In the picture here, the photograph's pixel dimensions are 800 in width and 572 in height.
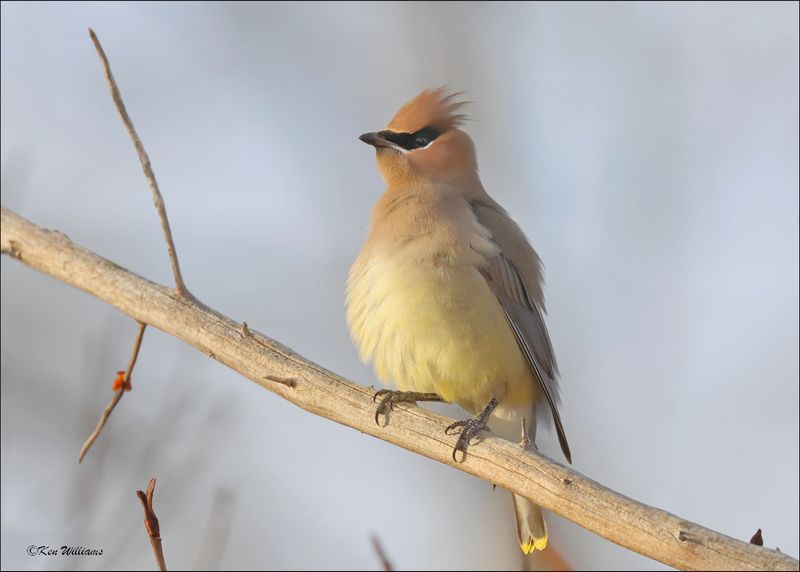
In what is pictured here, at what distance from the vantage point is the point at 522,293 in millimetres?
5344

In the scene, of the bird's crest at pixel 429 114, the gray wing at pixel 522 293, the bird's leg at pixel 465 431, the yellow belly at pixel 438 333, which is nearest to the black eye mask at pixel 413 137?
the bird's crest at pixel 429 114

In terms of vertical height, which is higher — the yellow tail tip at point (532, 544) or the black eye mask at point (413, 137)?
the black eye mask at point (413, 137)

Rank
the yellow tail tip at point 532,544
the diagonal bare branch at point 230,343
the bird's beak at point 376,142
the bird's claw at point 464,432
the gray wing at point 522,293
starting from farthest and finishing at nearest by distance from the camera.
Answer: the bird's beak at point 376,142
the gray wing at point 522,293
the yellow tail tip at point 532,544
the diagonal bare branch at point 230,343
the bird's claw at point 464,432

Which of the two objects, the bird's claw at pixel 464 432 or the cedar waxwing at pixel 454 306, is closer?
the bird's claw at pixel 464 432

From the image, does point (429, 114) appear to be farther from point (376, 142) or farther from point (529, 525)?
point (529, 525)

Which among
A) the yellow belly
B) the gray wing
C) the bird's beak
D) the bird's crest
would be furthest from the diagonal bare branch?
the bird's crest

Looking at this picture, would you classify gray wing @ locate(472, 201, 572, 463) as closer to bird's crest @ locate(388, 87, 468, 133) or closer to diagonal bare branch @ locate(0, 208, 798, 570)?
bird's crest @ locate(388, 87, 468, 133)

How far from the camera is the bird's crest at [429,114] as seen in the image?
593cm

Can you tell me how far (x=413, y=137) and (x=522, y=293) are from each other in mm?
1135

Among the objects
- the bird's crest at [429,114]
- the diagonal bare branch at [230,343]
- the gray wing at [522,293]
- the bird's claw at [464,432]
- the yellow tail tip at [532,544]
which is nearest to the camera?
the bird's claw at [464,432]

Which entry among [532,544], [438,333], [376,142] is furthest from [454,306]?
[376,142]

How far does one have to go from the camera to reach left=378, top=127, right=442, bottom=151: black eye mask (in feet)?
19.1

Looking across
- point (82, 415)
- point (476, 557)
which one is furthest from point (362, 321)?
point (476, 557)

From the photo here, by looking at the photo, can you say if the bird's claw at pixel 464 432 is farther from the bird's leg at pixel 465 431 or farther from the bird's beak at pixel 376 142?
the bird's beak at pixel 376 142
